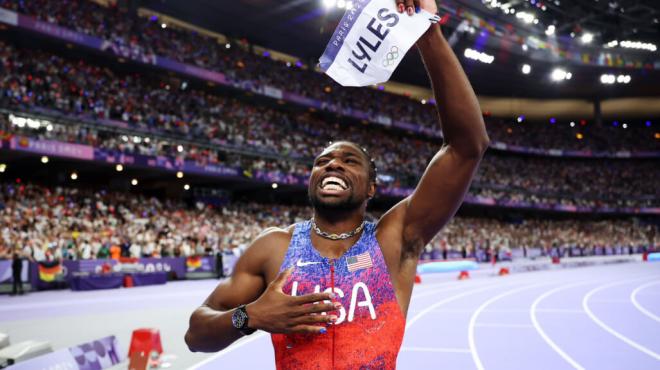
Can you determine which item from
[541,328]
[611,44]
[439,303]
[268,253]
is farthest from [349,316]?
[611,44]

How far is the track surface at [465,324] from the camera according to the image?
7.41 m

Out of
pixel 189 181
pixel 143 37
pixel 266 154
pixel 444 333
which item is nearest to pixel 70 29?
pixel 143 37

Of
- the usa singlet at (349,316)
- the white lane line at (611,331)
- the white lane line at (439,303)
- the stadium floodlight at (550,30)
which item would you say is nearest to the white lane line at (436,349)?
the white lane line at (439,303)

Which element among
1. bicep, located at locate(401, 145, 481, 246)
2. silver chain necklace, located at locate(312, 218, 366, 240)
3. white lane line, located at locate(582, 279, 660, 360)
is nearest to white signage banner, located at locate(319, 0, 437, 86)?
bicep, located at locate(401, 145, 481, 246)

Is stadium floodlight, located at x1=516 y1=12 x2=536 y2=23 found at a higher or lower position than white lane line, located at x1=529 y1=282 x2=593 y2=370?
higher

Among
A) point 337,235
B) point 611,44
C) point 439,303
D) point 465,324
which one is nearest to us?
point 337,235

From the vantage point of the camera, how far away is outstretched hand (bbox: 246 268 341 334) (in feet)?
6.28

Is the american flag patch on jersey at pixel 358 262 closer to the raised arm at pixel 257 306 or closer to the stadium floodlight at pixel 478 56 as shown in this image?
the raised arm at pixel 257 306

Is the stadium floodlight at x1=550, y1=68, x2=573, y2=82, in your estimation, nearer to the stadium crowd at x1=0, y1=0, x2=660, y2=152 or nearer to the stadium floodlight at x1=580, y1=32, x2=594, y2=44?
the stadium floodlight at x1=580, y1=32, x2=594, y2=44

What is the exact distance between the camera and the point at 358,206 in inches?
96.3

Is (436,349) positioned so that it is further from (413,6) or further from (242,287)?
(413,6)

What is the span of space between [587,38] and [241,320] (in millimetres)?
51646

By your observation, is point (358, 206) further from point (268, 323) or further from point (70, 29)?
point (70, 29)

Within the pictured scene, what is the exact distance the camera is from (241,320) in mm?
2109
